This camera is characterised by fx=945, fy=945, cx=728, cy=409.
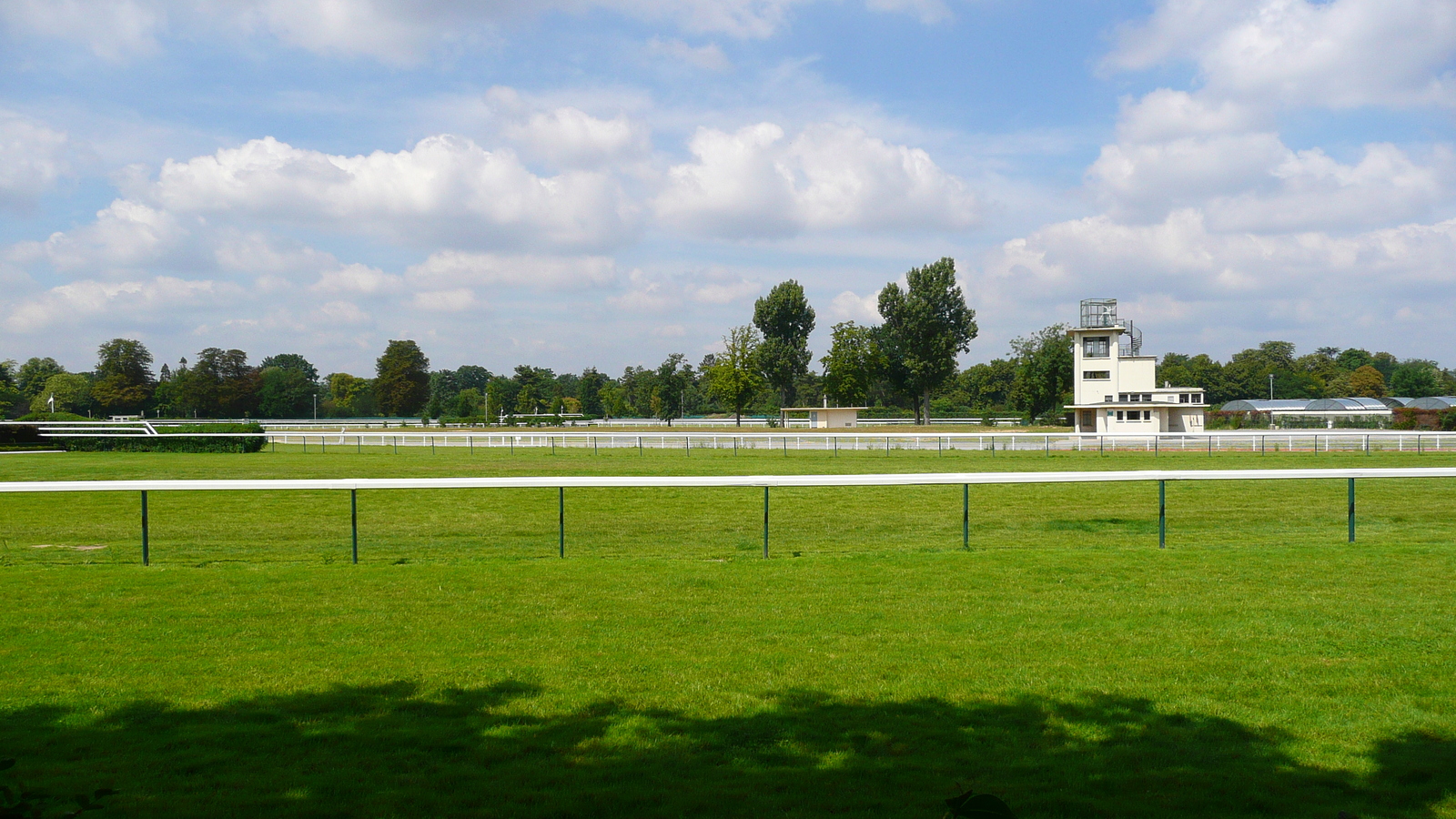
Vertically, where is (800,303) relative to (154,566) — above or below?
above

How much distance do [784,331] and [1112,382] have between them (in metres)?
39.6

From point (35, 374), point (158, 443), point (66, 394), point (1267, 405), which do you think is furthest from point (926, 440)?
point (35, 374)

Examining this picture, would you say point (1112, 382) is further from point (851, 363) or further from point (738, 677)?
point (738, 677)

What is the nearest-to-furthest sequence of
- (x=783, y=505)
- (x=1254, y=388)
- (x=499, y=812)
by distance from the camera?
(x=499, y=812)
(x=783, y=505)
(x=1254, y=388)

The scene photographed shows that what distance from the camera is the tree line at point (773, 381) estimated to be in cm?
8450

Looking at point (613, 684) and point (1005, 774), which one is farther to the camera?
point (613, 684)

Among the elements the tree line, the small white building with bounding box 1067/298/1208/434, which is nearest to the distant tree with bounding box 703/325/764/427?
the tree line

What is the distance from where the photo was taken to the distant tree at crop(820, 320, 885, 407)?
276ft

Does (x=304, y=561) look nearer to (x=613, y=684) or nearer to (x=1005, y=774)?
(x=613, y=684)

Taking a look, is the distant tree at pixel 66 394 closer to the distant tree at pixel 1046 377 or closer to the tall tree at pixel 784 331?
the tall tree at pixel 784 331

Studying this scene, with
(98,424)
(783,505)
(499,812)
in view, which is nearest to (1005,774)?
(499,812)

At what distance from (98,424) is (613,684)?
188 ft

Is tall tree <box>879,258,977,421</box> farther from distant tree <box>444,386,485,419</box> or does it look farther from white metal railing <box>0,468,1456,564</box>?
white metal railing <box>0,468,1456,564</box>

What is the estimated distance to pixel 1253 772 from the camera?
440 centimetres
